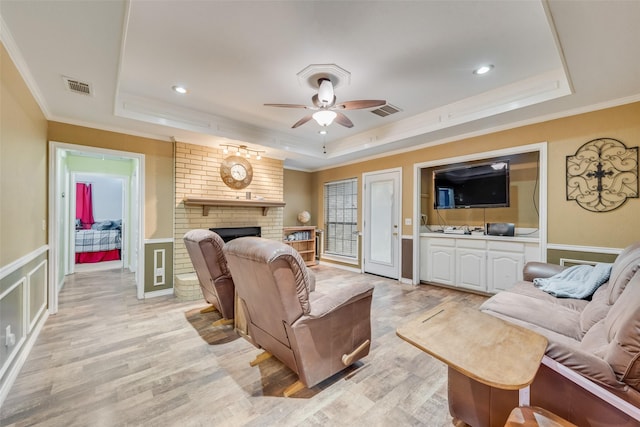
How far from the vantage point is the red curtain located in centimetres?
745

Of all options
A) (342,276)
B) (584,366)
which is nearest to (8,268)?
(584,366)

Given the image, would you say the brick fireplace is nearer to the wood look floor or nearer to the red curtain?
the wood look floor

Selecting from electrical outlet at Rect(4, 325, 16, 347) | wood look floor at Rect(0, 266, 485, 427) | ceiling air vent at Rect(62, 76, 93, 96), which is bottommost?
wood look floor at Rect(0, 266, 485, 427)

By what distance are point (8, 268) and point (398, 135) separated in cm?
457

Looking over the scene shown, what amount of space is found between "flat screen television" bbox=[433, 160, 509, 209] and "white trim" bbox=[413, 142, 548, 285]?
16 cm

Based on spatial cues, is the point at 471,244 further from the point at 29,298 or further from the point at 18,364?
the point at 29,298

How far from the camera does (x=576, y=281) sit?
8.12ft

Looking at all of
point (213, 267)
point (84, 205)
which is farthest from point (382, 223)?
point (84, 205)

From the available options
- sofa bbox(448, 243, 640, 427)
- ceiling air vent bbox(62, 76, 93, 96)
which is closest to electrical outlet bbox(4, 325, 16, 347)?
ceiling air vent bbox(62, 76, 93, 96)

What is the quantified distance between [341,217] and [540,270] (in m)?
3.92

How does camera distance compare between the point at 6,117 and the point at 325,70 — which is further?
the point at 325,70

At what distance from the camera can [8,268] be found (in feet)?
6.31

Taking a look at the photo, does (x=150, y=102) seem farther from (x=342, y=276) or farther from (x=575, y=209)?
(x=575, y=209)

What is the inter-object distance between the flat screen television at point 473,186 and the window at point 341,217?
1884 mm
